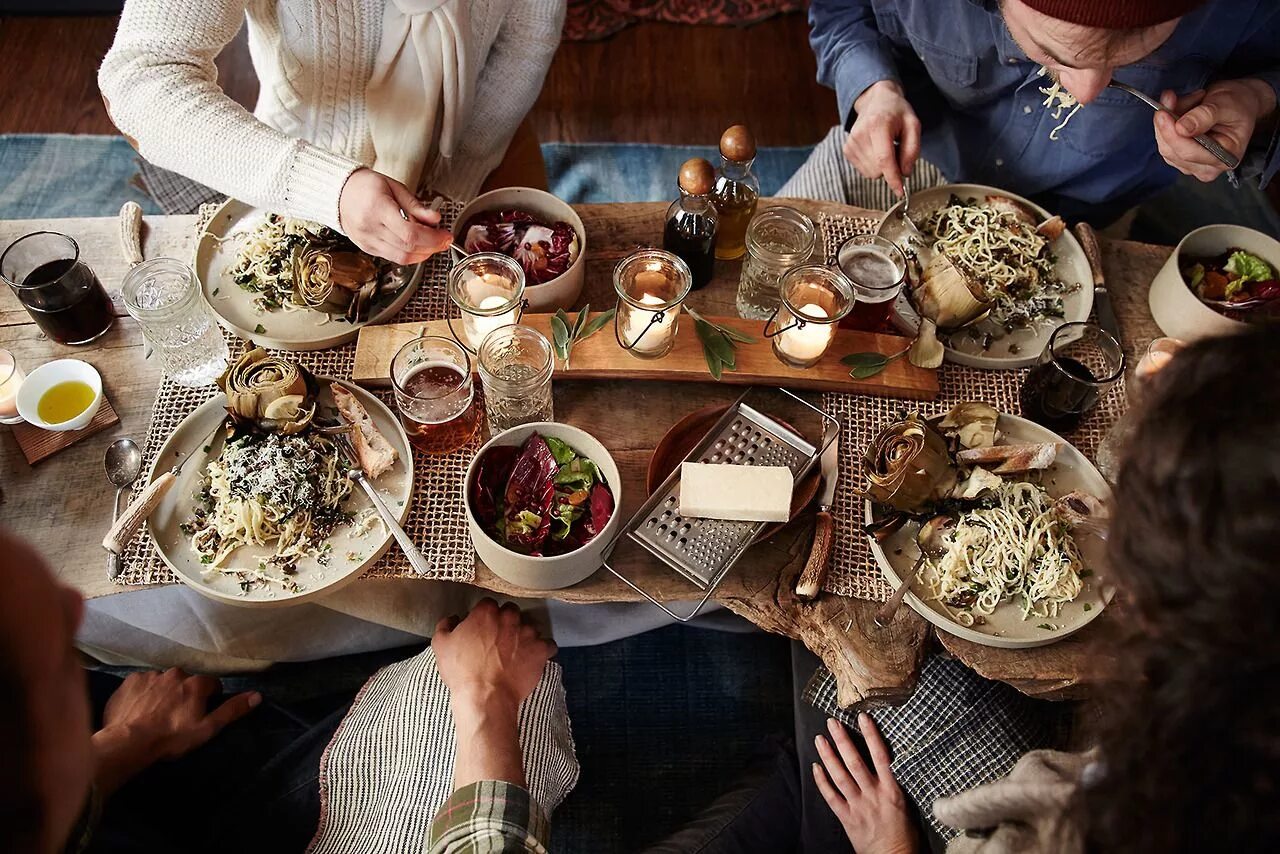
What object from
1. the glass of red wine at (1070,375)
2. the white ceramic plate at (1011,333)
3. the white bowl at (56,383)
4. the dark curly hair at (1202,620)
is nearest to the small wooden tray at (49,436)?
the white bowl at (56,383)

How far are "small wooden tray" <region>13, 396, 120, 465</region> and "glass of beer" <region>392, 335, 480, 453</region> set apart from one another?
614mm

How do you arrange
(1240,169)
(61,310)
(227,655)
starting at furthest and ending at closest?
(227,655), (1240,169), (61,310)

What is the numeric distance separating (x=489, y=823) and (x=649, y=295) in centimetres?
106

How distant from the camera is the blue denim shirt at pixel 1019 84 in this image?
187 centimetres

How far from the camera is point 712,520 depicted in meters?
1.46

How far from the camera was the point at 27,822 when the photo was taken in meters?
0.73

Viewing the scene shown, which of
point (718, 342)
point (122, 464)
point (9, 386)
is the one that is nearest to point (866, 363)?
A: point (718, 342)

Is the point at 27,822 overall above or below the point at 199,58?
below

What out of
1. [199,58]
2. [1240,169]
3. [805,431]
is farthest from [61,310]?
[1240,169]

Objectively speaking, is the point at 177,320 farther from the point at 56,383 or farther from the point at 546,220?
the point at 546,220

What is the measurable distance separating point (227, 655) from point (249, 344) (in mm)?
941

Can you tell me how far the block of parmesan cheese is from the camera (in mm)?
1419

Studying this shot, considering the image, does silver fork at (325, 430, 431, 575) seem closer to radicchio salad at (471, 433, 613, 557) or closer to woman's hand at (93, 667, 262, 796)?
radicchio salad at (471, 433, 613, 557)

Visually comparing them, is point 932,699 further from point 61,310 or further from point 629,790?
point 61,310
